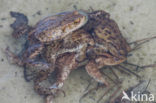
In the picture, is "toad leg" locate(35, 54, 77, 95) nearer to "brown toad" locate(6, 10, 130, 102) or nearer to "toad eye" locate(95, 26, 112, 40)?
"brown toad" locate(6, 10, 130, 102)

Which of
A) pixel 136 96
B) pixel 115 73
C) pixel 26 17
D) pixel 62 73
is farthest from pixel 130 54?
pixel 26 17

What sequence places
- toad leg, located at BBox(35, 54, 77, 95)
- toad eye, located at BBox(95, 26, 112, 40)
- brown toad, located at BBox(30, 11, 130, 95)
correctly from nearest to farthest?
toad leg, located at BBox(35, 54, 77, 95), brown toad, located at BBox(30, 11, 130, 95), toad eye, located at BBox(95, 26, 112, 40)

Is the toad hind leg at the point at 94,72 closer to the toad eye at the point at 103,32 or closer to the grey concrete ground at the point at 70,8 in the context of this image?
the grey concrete ground at the point at 70,8

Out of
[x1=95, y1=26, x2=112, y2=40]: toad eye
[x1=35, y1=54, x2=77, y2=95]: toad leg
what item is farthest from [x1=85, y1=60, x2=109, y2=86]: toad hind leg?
[x1=95, y1=26, x2=112, y2=40]: toad eye

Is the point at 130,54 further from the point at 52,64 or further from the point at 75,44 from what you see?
the point at 52,64

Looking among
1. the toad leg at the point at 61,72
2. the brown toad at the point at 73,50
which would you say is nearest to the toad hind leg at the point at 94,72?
the brown toad at the point at 73,50
